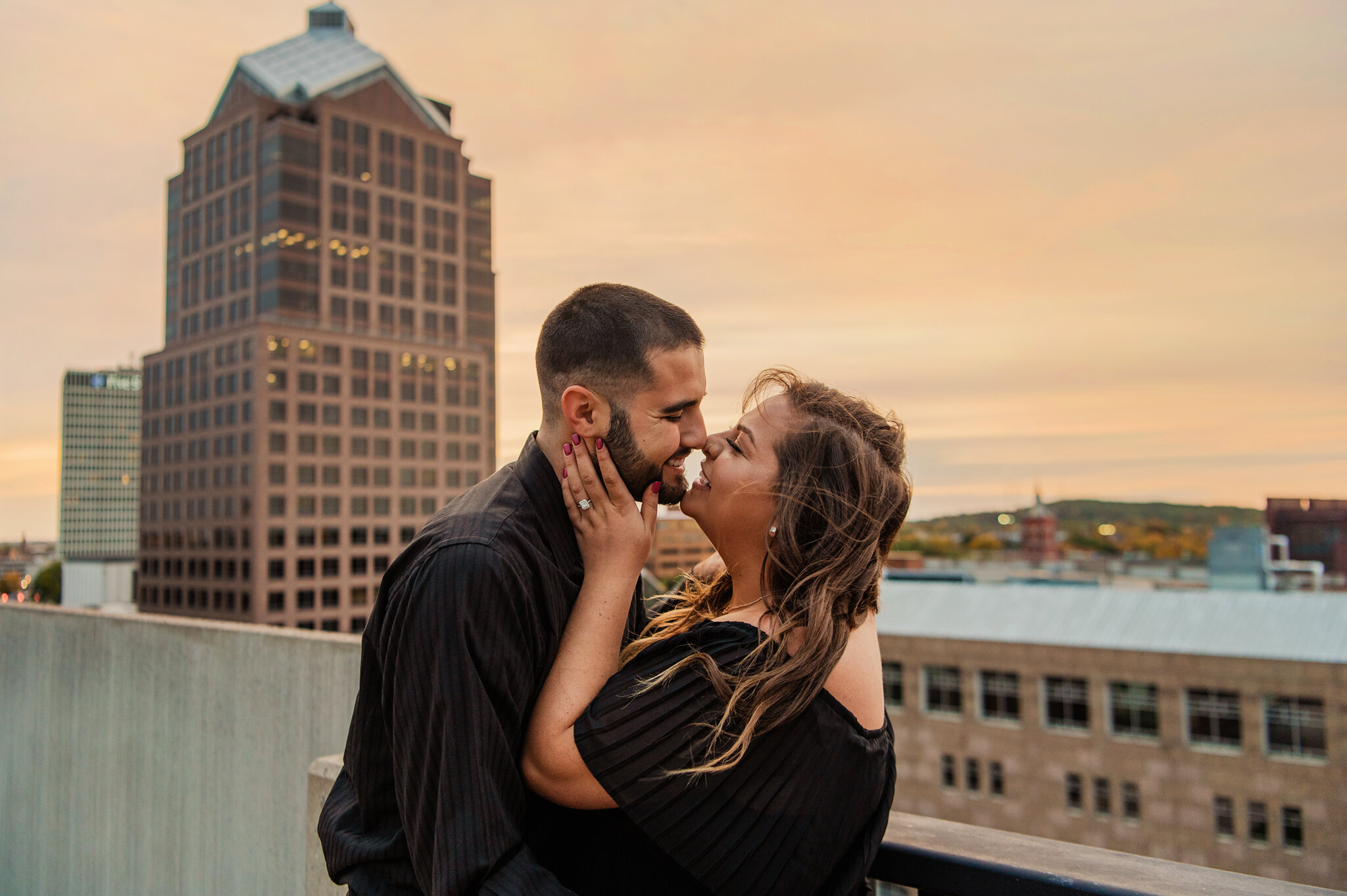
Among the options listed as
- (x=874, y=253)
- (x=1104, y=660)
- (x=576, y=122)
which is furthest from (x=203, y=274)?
(x=1104, y=660)

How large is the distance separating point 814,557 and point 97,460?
293 ft

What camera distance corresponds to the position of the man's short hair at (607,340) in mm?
1648

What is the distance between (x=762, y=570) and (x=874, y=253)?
68.3 m

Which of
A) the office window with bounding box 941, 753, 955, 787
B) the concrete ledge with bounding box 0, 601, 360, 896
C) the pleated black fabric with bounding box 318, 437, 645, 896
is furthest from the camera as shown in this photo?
the office window with bounding box 941, 753, 955, 787

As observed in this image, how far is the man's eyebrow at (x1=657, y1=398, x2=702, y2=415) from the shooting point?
1683mm

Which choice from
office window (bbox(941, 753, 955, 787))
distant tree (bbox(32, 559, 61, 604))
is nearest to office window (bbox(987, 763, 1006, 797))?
office window (bbox(941, 753, 955, 787))

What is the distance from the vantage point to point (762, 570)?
1.64 metres

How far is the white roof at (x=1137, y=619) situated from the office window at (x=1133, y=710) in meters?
1.53

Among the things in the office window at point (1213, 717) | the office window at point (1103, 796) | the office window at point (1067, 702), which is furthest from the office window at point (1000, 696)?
the office window at point (1213, 717)

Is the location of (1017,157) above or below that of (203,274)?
above

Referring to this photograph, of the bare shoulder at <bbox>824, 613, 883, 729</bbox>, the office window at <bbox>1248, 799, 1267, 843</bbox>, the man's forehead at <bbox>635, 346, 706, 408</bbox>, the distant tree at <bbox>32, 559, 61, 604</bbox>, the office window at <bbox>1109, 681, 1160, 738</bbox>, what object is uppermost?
the man's forehead at <bbox>635, 346, 706, 408</bbox>

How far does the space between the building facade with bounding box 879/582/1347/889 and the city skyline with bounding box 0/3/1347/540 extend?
73.7 feet

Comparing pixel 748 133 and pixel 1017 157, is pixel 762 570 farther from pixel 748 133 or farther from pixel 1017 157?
pixel 748 133

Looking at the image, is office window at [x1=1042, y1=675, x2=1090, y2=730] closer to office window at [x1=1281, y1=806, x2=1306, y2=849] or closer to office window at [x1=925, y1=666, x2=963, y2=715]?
office window at [x1=925, y1=666, x2=963, y2=715]
